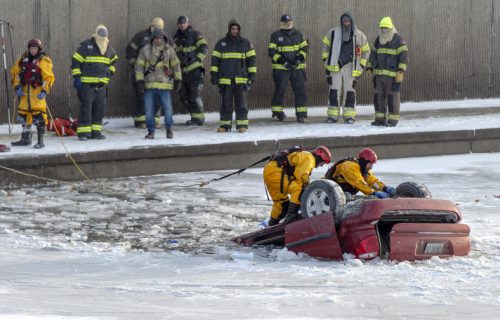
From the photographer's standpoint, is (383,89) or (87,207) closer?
(87,207)

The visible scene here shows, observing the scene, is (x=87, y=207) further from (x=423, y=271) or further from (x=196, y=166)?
(x=423, y=271)

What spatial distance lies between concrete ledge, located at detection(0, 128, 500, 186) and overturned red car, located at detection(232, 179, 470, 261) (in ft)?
19.8

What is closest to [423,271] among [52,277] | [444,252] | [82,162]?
[444,252]

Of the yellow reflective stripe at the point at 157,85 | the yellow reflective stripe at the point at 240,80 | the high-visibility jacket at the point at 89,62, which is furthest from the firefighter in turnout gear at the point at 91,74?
the yellow reflective stripe at the point at 240,80

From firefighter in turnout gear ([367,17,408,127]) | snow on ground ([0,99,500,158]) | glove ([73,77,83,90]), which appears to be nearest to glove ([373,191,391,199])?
snow on ground ([0,99,500,158])

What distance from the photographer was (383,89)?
70.5 feet

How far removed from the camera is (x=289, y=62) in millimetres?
21609

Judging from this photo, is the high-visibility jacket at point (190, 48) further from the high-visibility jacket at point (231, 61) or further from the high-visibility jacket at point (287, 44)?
the high-visibility jacket at point (287, 44)

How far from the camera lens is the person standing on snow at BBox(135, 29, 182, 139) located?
19.5 meters

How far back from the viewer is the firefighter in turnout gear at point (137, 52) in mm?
20562

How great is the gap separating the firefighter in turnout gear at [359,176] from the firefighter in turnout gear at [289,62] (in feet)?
27.0

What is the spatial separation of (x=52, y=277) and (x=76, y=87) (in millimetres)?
8418

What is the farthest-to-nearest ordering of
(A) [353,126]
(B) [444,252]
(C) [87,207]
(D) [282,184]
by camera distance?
(A) [353,126]
(C) [87,207]
(D) [282,184]
(B) [444,252]

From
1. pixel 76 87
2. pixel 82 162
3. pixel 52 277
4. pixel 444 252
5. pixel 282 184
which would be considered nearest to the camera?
pixel 52 277
